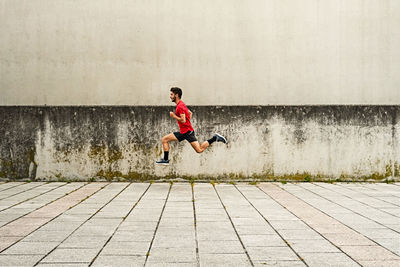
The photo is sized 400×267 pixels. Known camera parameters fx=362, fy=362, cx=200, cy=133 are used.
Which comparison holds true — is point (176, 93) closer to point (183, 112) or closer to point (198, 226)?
point (183, 112)

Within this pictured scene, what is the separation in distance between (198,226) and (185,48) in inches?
205

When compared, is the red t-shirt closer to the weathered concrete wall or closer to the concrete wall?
the weathered concrete wall

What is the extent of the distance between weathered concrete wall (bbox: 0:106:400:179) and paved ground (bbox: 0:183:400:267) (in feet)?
3.30

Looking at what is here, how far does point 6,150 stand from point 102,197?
11.7 feet

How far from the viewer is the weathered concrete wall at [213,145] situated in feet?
29.0

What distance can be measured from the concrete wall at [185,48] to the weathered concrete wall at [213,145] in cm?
35

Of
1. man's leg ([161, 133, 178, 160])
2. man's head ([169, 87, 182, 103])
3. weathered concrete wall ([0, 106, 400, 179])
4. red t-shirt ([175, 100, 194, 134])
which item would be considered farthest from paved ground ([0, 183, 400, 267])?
man's head ([169, 87, 182, 103])

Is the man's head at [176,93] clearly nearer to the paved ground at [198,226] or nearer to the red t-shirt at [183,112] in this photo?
the red t-shirt at [183,112]

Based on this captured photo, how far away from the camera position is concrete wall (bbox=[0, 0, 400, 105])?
884 centimetres

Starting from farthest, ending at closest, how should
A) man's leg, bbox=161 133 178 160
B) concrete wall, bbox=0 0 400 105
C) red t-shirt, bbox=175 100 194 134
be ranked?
concrete wall, bbox=0 0 400 105
man's leg, bbox=161 133 178 160
red t-shirt, bbox=175 100 194 134

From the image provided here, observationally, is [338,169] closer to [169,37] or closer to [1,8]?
[169,37]

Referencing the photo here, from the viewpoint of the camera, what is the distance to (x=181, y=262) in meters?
3.51

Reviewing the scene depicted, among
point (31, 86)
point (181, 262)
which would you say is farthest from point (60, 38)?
point (181, 262)

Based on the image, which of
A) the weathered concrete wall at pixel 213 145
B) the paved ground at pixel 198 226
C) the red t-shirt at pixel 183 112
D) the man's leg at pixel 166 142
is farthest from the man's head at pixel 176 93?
the paved ground at pixel 198 226
